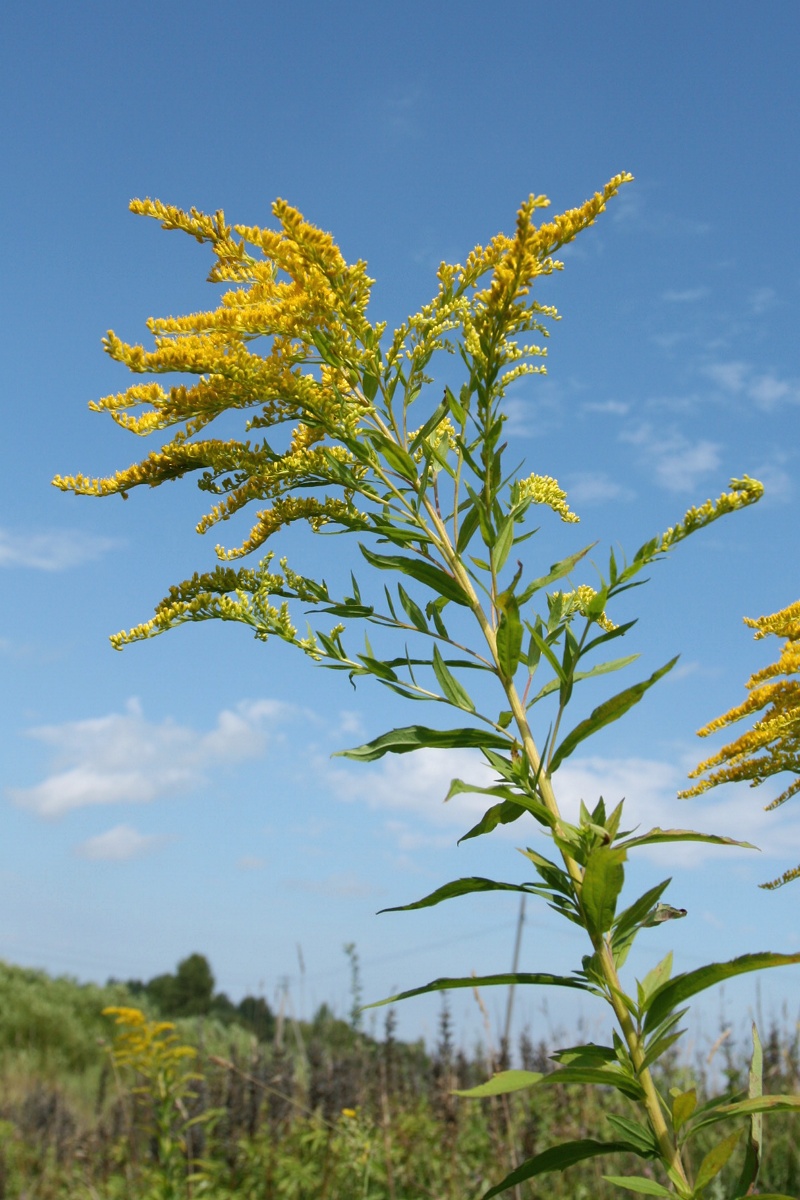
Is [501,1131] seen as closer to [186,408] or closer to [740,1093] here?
[740,1093]

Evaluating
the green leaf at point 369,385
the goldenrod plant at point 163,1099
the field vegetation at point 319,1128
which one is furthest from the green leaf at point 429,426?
the goldenrod plant at point 163,1099

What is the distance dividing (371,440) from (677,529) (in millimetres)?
784

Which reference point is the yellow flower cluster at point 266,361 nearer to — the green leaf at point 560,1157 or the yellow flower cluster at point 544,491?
the yellow flower cluster at point 544,491

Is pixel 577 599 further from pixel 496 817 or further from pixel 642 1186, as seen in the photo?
pixel 642 1186

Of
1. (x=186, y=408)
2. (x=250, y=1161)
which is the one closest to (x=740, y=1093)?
(x=186, y=408)

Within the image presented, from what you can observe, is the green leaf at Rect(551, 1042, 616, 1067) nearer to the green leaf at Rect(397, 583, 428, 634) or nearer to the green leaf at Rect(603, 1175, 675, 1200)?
the green leaf at Rect(603, 1175, 675, 1200)

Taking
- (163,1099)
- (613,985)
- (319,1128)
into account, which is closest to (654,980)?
(613,985)

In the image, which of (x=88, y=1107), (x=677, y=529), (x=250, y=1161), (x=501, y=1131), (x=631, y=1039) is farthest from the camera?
(x=88, y=1107)

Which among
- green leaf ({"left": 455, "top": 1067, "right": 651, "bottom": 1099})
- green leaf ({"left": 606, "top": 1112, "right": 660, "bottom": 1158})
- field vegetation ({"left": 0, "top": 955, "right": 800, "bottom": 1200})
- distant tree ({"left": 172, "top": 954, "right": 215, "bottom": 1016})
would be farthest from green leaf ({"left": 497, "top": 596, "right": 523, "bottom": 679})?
distant tree ({"left": 172, "top": 954, "right": 215, "bottom": 1016})

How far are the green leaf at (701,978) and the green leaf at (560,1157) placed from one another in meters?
0.23

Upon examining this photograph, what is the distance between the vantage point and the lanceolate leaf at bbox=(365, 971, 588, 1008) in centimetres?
188

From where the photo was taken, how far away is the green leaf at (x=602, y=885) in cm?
182

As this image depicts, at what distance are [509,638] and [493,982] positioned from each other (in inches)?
28.4

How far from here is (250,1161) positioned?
709cm
